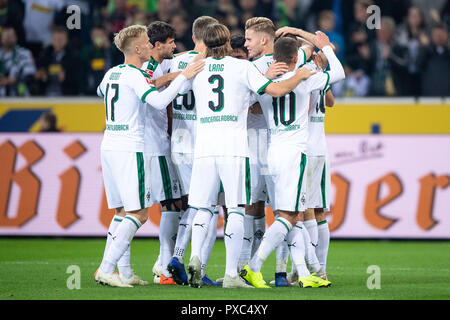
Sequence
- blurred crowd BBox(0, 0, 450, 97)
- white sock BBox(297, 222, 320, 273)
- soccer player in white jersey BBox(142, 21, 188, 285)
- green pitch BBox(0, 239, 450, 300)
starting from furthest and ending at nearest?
blurred crowd BBox(0, 0, 450, 97) < soccer player in white jersey BBox(142, 21, 188, 285) < white sock BBox(297, 222, 320, 273) < green pitch BBox(0, 239, 450, 300)

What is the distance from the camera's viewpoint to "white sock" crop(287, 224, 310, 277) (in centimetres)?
818

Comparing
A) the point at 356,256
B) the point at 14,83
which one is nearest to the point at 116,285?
the point at 356,256

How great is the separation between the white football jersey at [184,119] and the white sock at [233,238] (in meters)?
1.03

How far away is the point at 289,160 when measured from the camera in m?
8.02

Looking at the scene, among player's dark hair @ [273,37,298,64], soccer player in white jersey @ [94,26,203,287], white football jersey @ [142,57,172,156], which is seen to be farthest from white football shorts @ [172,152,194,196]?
player's dark hair @ [273,37,298,64]

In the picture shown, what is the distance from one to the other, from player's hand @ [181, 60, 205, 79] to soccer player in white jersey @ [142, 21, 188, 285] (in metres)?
Result: 0.58

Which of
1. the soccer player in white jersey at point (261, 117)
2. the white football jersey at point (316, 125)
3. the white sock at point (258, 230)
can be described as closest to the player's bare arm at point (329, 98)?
the white football jersey at point (316, 125)

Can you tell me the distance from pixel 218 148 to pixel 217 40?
102cm

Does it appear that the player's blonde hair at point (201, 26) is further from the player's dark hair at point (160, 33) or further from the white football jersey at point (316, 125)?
the white football jersey at point (316, 125)

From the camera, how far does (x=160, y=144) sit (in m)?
8.62

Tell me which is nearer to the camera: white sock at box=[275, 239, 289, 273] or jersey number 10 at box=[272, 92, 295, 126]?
jersey number 10 at box=[272, 92, 295, 126]

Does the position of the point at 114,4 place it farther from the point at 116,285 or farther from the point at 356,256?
the point at 116,285

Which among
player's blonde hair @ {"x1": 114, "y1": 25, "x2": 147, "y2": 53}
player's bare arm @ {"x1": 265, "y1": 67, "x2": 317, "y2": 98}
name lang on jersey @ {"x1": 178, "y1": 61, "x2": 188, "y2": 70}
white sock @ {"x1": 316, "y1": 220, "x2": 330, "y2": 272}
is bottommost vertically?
white sock @ {"x1": 316, "y1": 220, "x2": 330, "y2": 272}

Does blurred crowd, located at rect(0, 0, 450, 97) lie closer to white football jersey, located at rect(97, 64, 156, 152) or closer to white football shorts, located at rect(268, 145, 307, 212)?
white football jersey, located at rect(97, 64, 156, 152)
